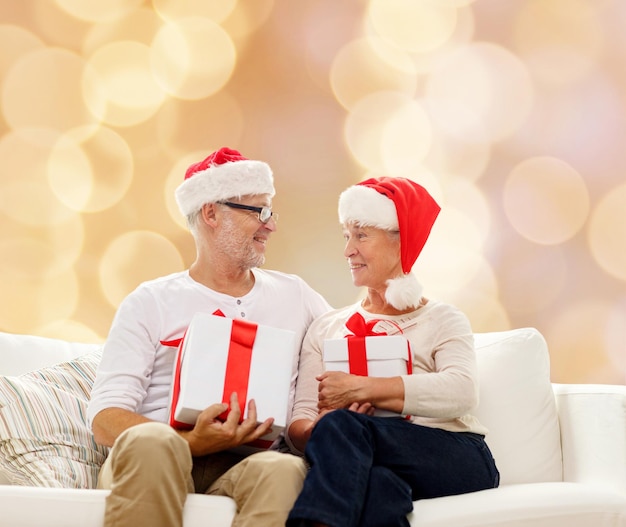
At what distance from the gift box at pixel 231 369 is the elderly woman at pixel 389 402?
0.11m

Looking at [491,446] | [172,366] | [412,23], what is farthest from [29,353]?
[412,23]

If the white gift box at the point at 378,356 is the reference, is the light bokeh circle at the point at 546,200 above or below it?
above

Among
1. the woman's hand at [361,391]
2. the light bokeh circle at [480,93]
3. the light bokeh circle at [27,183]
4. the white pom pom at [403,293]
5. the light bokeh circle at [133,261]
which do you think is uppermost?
the light bokeh circle at [480,93]

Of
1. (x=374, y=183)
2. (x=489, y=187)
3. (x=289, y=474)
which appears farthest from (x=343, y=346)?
(x=489, y=187)

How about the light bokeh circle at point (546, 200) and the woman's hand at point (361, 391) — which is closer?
the woman's hand at point (361, 391)

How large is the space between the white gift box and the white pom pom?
17 cm

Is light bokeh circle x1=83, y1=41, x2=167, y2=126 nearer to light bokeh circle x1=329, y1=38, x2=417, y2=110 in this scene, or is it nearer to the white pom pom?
light bokeh circle x1=329, y1=38, x2=417, y2=110

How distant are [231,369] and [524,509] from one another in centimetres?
75

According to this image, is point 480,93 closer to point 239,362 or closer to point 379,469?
point 239,362

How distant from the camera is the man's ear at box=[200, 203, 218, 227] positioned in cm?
229

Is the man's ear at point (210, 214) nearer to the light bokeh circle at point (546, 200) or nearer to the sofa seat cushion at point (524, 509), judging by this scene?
the sofa seat cushion at point (524, 509)

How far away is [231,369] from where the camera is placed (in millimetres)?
1830

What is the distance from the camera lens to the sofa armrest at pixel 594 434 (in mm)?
1982

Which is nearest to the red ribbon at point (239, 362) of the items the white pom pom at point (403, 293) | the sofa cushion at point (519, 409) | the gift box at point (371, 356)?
the gift box at point (371, 356)
